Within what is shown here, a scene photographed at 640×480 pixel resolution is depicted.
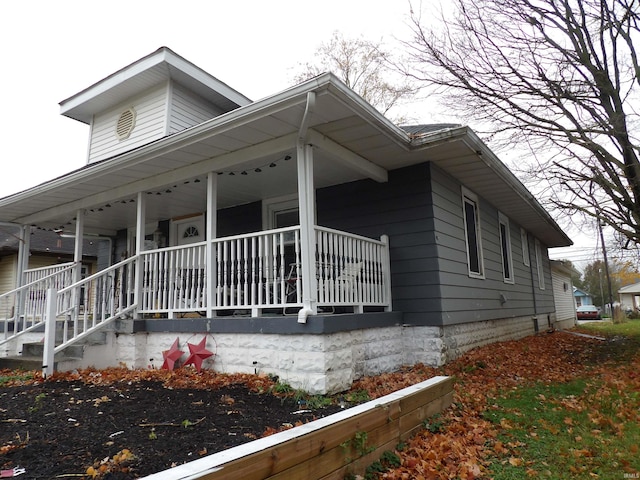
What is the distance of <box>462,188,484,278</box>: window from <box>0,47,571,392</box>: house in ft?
0.17

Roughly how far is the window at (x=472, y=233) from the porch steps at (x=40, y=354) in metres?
6.30

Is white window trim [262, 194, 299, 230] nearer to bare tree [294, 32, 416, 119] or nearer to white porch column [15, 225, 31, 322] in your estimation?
white porch column [15, 225, 31, 322]

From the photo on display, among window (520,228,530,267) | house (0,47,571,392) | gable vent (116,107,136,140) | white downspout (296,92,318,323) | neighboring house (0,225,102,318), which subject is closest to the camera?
white downspout (296,92,318,323)

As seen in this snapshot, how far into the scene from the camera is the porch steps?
621 cm

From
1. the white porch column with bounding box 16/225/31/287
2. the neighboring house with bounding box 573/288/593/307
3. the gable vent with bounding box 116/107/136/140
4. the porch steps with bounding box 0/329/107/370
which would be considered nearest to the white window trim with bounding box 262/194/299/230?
the porch steps with bounding box 0/329/107/370

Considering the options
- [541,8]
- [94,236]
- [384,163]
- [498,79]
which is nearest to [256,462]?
[384,163]

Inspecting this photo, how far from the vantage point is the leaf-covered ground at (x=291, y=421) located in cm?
293

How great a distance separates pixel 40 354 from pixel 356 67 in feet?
53.9

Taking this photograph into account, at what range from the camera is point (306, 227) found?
521cm

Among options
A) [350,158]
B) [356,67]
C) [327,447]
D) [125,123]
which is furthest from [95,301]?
[356,67]

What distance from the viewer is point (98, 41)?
1166 cm

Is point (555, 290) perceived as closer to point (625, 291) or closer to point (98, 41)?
point (98, 41)

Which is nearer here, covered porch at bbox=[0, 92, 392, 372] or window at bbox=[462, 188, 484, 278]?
covered porch at bbox=[0, 92, 392, 372]

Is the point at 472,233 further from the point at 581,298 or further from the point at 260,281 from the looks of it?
the point at 581,298
